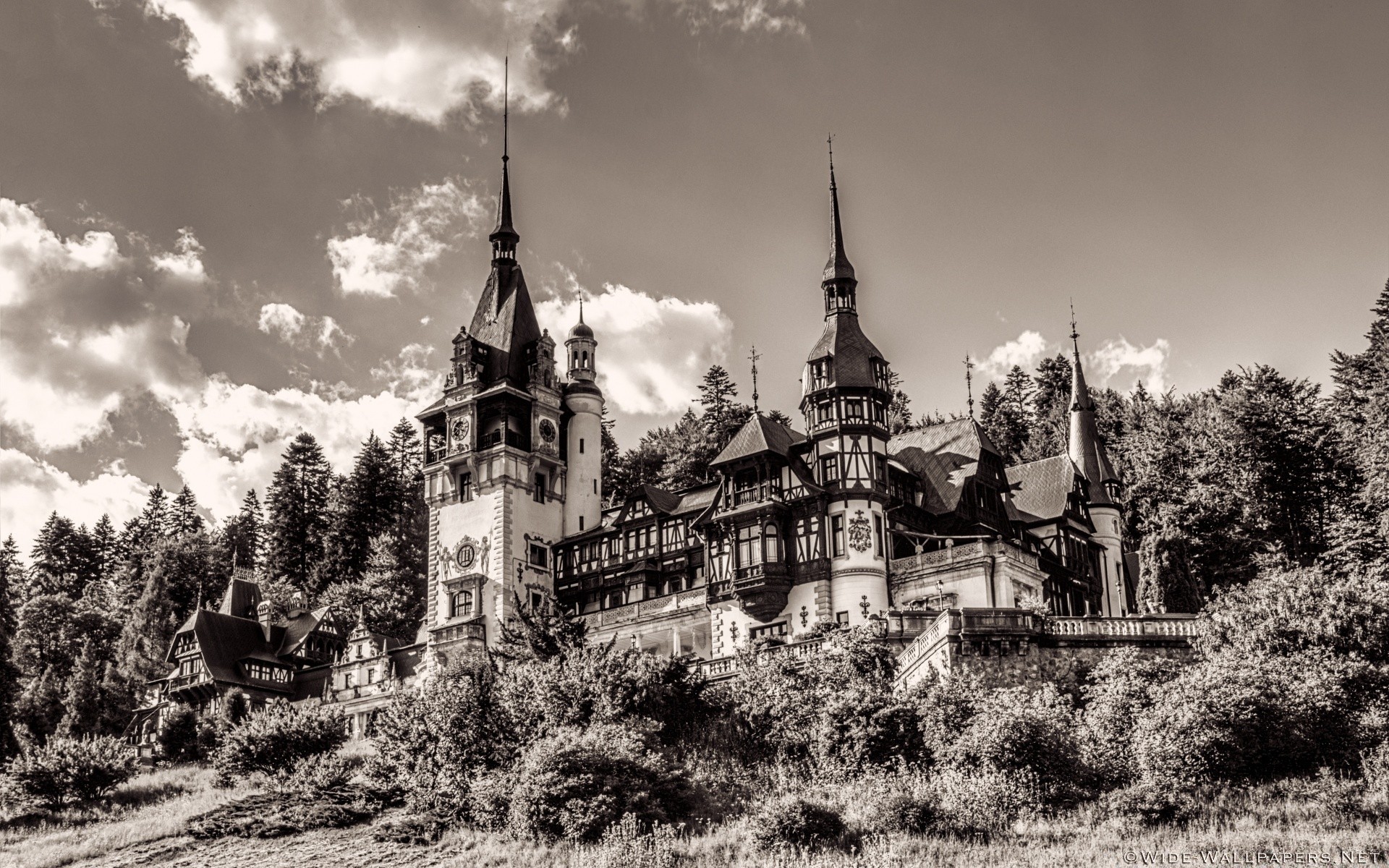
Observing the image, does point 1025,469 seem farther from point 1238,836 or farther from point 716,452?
point 1238,836

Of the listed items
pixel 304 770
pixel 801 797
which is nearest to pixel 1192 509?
pixel 801 797

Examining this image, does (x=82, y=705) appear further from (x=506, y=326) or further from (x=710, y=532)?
(x=710, y=532)

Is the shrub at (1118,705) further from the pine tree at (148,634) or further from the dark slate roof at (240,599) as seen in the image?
the dark slate roof at (240,599)

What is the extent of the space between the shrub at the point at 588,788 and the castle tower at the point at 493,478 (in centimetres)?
2460

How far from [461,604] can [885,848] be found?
3545 centimetres

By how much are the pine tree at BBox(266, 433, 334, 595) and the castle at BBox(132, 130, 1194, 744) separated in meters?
13.4

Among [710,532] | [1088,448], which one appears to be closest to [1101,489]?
[1088,448]

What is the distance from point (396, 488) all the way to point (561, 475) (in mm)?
23987

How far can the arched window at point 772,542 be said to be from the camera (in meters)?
58.4

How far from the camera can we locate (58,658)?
80.4m

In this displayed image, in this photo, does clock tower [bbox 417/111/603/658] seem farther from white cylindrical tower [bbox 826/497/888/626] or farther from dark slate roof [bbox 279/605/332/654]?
white cylindrical tower [bbox 826/497/888/626]

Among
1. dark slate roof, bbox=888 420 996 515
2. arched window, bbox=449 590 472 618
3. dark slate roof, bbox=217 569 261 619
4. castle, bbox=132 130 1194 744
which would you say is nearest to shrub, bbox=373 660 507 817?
castle, bbox=132 130 1194 744

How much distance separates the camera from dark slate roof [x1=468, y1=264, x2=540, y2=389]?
71562 mm

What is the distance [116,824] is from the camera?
47.4m
